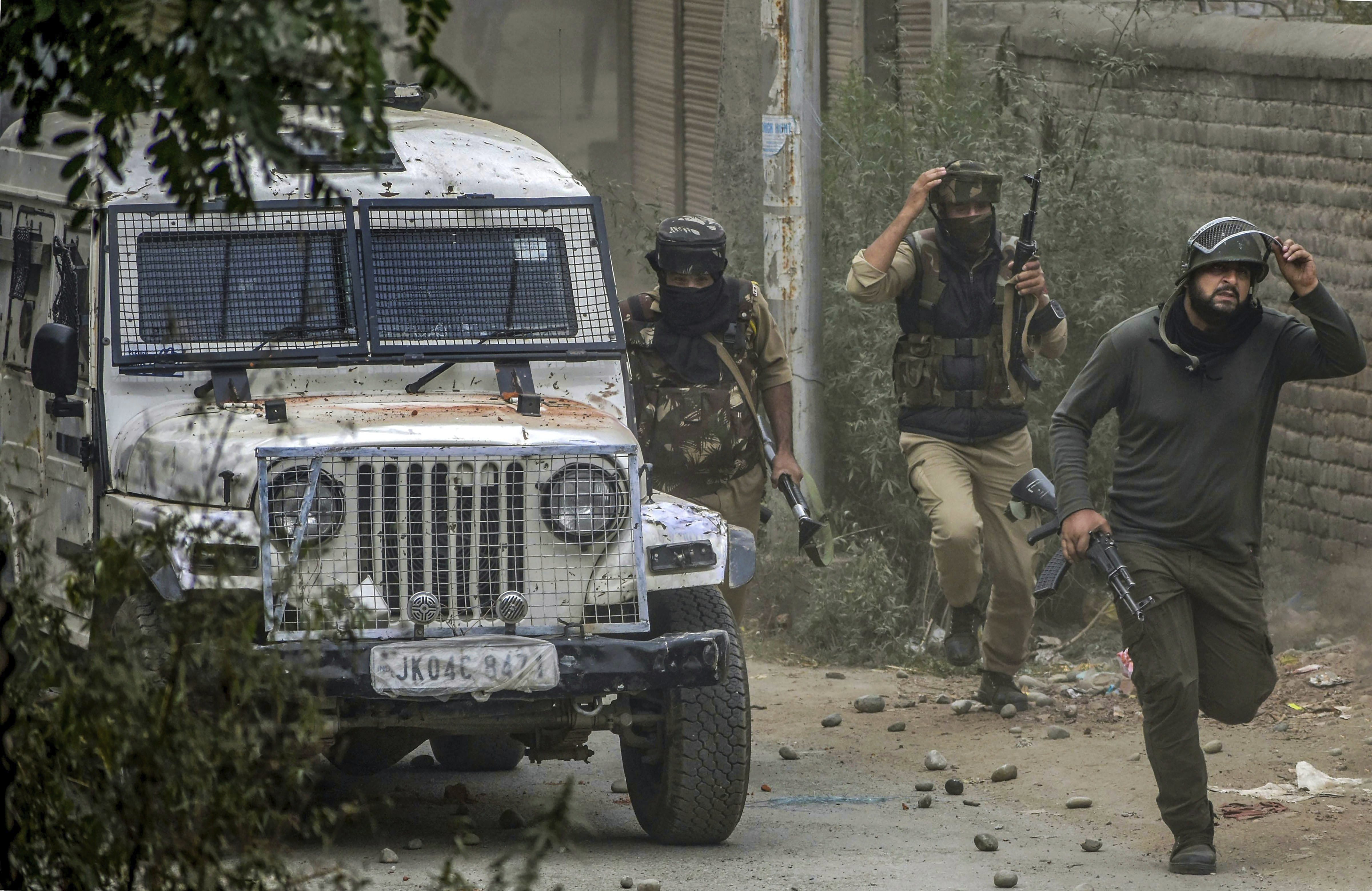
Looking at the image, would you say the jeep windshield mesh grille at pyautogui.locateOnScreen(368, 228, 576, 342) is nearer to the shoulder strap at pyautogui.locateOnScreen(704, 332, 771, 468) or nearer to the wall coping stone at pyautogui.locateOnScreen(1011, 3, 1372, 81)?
the shoulder strap at pyautogui.locateOnScreen(704, 332, 771, 468)

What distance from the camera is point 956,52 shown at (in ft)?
33.9

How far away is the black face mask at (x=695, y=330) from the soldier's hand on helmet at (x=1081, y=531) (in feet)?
6.01

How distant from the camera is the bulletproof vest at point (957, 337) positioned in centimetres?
734

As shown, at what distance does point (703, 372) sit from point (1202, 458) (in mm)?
2087

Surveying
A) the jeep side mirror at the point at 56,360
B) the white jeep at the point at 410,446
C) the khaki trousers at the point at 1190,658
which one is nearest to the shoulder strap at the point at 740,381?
the white jeep at the point at 410,446

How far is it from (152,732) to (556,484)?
8.73 feet

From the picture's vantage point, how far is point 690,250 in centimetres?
680

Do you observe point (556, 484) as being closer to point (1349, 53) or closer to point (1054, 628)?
point (1054, 628)

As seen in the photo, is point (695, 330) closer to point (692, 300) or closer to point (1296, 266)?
point (692, 300)

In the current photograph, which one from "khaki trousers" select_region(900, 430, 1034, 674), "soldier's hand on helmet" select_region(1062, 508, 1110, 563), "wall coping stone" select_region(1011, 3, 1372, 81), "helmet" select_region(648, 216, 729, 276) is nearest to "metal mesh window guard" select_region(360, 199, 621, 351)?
"helmet" select_region(648, 216, 729, 276)

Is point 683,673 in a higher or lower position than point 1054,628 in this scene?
higher

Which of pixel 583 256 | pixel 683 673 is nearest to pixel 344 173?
pixel 583 256

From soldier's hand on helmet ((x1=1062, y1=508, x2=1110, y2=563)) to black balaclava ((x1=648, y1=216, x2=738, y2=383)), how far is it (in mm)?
1831

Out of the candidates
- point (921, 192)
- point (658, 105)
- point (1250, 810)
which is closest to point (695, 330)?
point (921, 192)
